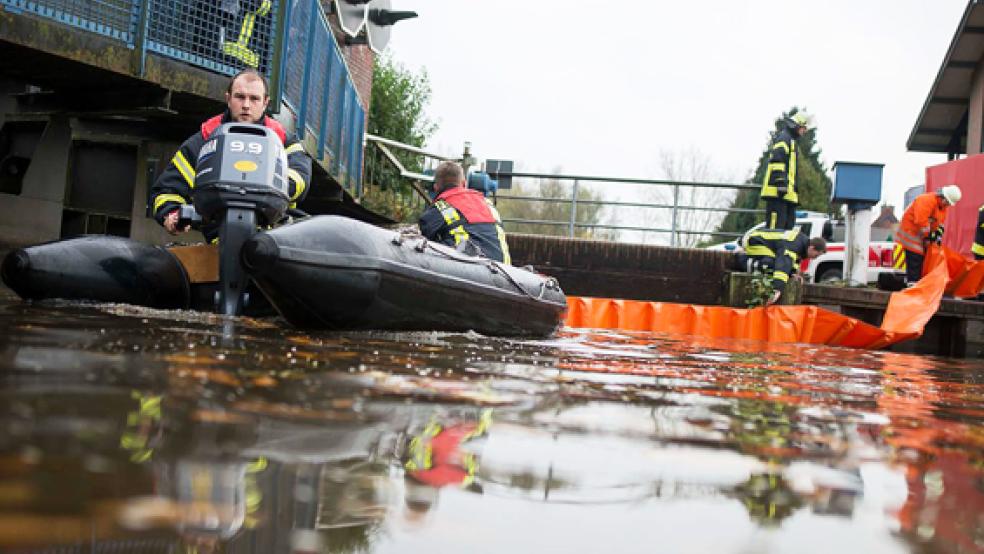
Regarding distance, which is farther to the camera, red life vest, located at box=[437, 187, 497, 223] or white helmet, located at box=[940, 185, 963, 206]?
white helmet, located at box=[940, 185, 963, 206]

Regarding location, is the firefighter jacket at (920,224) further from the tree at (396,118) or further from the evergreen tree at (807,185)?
the evergreen tree at (807,185)

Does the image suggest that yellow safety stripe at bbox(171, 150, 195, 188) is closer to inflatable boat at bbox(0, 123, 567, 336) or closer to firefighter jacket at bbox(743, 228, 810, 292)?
inflatable boat at bbox(0, 123, 567, 336)

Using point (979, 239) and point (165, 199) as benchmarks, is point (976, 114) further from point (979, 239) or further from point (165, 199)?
point (165, 199)

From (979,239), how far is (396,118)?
1406cm

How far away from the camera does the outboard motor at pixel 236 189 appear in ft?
14.5

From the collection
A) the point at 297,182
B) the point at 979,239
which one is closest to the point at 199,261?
the point at 297,182

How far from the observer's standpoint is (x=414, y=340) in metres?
4.46

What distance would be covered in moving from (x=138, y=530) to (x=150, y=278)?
442cm

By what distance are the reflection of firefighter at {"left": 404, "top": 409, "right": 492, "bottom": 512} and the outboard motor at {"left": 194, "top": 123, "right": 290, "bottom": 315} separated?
2827mm

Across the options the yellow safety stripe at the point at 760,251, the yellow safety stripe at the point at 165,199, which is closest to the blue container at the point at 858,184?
the yellow safety stripe at the point at 760,251

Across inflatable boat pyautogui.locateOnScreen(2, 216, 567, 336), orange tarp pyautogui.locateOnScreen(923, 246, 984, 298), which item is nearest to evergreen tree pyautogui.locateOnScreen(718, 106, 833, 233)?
orange tarp pyautogui.locateOnScreen(923, 246, 984, 298)

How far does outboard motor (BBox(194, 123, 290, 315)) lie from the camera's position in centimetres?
443

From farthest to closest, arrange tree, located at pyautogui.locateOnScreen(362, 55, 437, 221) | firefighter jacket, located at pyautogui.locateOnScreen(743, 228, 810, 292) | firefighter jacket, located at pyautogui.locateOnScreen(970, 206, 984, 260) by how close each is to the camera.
Result: tree, located at pyautogui.locateOnScreen(362, 55, 437, 221) → firefighter jacket, located at pyautogui.locateOnScreen(970, 206, 984, 260) → firefighter jacket, located at pyautogui.locateOnScreen(743, 228, 810, 292)

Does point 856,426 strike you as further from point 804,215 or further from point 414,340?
point 804,215
